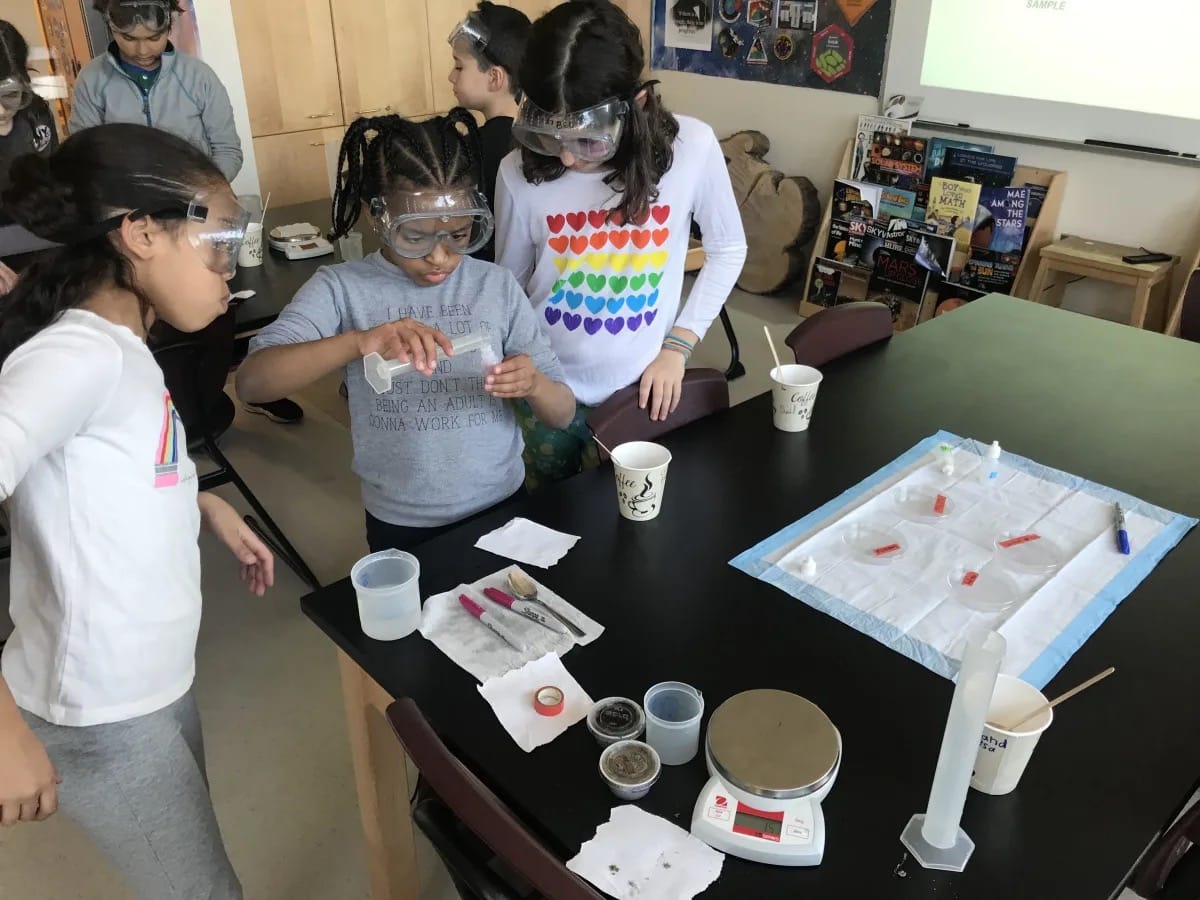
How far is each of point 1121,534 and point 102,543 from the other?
137 centimetres

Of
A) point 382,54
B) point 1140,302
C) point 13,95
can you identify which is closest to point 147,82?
point 13,95

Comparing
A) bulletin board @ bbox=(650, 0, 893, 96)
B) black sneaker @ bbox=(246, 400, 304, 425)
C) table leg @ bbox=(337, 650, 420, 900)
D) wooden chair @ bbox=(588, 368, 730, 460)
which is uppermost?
bulletin board @ bbox=(650, 0, 893, 96)

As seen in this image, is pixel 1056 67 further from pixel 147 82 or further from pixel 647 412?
pixel 147 82

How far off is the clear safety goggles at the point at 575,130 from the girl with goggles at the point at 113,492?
588 mm

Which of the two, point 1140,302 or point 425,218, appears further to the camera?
point 1140,302

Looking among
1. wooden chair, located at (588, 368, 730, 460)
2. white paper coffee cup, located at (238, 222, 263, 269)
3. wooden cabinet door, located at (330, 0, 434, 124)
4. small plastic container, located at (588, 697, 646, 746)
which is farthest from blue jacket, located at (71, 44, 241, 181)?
small plastic container, located at (588, 697, 646, 746)

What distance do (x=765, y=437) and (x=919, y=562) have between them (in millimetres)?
423

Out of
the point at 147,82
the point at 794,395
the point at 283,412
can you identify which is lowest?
the point at 283,412

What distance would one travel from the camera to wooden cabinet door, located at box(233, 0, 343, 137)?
429 centimetres

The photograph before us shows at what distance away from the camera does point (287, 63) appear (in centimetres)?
443

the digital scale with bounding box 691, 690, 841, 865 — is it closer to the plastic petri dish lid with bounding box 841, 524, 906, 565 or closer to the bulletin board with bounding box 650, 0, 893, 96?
the plastic petri dish lid with bounding box 841, 524, 906, 565

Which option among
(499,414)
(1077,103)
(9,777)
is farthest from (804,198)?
(9,777)

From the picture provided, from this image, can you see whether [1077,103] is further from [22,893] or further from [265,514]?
[22,893]

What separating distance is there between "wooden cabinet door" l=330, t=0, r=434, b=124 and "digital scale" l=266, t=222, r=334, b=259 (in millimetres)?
2028
